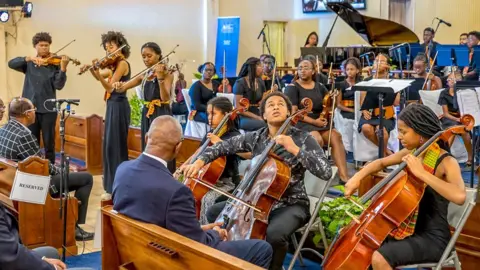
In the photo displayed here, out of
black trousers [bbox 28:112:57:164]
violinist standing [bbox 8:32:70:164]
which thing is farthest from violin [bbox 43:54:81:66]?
black trousers [bbox 28:112:57:164]

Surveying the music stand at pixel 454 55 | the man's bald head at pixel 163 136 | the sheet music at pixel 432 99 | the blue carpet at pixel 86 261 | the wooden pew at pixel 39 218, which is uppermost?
the music stand at pixel 454 55

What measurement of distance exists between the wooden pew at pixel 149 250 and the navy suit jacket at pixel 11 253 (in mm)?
435

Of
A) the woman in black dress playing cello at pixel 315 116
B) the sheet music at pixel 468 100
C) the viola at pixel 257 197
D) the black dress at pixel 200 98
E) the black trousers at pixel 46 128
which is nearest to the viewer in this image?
the viola at pixel 257 197

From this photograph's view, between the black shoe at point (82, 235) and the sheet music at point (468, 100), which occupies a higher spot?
the sheet music at point (468, 100)

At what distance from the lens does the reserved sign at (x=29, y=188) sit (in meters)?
4.02

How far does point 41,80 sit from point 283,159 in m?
3.72

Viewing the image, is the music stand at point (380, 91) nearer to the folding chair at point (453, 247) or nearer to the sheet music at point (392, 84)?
the sheet music at point (392, 84)

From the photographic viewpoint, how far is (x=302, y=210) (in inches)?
152

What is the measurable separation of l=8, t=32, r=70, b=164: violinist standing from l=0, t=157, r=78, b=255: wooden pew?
6.14ft

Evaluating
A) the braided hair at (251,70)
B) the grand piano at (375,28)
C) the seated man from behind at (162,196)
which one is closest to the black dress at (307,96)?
the braided hair at (251,70)

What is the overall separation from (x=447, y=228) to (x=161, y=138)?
4.95ft

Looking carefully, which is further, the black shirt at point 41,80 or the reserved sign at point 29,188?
the black shirt at point 41,80

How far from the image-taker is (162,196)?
2734 millimetres

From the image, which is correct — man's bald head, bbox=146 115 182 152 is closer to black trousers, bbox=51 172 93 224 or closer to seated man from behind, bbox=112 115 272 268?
seated man from behind, bbox=112 115 272 268
